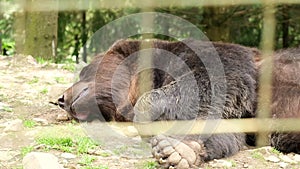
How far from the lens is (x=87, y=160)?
7.45 feet

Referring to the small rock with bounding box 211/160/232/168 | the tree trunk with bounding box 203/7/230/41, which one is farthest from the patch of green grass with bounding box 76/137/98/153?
the tree trunk with bounding box 203/7/230/41

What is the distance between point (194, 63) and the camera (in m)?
2.72

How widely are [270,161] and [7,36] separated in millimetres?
4735

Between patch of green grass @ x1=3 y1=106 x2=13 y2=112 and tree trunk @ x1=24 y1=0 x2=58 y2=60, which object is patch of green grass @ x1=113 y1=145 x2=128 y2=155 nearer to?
patch of green grass @ x1=3 y1=106 x2=13 y2=112

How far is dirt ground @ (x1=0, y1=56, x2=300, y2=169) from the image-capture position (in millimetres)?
2342

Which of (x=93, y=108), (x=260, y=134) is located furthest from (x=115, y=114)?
(x=260, y=134)

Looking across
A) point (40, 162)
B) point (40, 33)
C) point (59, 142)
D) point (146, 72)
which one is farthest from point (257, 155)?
point (40, 33)

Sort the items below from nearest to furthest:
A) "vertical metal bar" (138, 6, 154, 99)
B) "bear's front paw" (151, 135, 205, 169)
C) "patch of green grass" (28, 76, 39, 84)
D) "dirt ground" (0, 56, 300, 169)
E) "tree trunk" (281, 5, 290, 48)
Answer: "bear's front paw" (151, 135, 205, 169)
"dirt ground" (0, 56, 300, 169)
"vertical metal bar" (138, 6, 154, 99)
"patch of green grass" (28, 76, 39, 84)
"tree trunk" (281, 5, 290, 48)

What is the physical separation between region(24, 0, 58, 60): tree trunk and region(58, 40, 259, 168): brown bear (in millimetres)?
2122

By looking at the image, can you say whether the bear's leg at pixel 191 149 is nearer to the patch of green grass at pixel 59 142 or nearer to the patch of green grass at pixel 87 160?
the patch of green grass at pixel 87 160

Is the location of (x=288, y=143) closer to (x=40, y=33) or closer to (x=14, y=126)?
(x=14, y=126)

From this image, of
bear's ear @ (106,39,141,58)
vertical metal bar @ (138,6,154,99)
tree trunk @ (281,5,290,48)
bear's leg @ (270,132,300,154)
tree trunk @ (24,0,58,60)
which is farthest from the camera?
tree trunk @ (281,5,290,48)

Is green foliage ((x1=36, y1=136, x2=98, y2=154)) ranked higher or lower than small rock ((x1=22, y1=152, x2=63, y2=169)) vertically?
lower

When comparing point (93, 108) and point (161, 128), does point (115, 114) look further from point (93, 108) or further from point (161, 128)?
point (161, 128)
